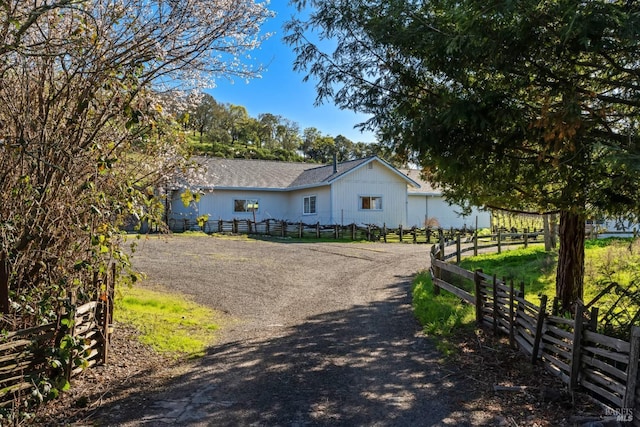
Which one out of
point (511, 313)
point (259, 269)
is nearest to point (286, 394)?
point (511, 313)

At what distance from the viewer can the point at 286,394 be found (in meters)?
5.09

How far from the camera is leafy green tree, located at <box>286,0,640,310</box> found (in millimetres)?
4254

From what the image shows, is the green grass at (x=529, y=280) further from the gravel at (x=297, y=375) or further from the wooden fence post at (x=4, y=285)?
the wooden fence post at (x=4, y=285)

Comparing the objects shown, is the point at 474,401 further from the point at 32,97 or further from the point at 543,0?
the point at 32,97

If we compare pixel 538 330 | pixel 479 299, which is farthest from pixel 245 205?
pixel 538 330

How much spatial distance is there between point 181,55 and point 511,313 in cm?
567

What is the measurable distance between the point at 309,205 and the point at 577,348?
82.3 feet

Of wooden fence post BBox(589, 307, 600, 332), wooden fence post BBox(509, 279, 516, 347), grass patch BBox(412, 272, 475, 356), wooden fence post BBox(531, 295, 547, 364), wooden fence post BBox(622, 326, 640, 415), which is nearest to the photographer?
wooden fence post BBox(622, 326, 640, 415)

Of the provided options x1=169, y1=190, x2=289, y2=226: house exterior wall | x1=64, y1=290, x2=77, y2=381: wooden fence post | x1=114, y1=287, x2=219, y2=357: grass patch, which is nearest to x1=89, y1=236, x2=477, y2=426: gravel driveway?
x1=114, y1=287, x2=219, y2=357: grass patch

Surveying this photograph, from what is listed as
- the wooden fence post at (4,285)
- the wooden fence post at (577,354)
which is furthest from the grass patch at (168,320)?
the wooden fence post at (577,354)

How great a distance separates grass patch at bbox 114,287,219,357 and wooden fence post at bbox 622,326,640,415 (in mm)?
5075

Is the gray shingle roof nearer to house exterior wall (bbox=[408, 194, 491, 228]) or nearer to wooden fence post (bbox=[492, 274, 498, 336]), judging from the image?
house exterior wall (bbox=[408, 194, 491, 228])

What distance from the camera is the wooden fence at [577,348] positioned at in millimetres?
4109

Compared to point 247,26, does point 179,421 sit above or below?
below
